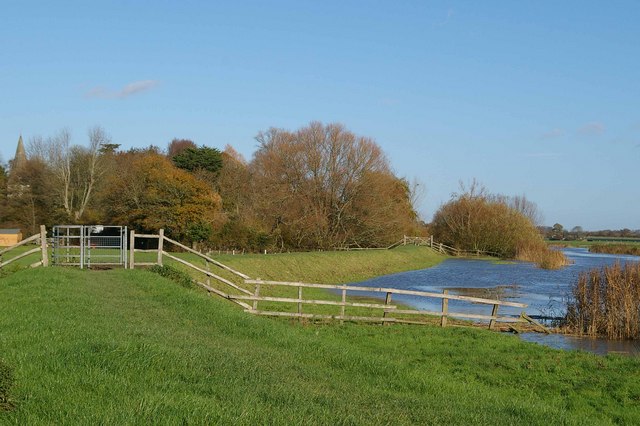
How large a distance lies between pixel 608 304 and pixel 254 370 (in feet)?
53.2

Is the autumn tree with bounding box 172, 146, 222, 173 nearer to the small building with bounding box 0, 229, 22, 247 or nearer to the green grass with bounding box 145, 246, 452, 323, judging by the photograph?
the small building with bounding box 0, 229, 22, 247

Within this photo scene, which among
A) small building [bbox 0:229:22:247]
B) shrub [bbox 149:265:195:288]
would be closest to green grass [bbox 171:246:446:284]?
shrub [bbox 149:265:195:288]

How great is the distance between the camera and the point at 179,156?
280ft

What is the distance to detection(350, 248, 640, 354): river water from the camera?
70.0 feet

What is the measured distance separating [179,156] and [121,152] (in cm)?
2374

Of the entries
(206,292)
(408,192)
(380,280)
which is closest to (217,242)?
(380,280)

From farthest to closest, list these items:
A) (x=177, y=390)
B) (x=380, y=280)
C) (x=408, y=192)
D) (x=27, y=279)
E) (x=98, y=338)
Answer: (x=408, y=192), (x=380, y=280), (x=27, y=279), (x=98, y=338), (x=177, y=390)

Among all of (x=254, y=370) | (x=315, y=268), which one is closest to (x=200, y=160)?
(x=315, y=268)

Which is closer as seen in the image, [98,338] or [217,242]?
[98,338]

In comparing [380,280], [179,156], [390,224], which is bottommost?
[380,280]

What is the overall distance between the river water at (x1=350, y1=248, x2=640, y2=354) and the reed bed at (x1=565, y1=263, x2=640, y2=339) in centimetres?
72

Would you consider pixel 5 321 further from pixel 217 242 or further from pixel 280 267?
pixel 217 242

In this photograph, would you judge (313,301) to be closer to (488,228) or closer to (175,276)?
(175,276)

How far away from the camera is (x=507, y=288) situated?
41.6m
